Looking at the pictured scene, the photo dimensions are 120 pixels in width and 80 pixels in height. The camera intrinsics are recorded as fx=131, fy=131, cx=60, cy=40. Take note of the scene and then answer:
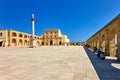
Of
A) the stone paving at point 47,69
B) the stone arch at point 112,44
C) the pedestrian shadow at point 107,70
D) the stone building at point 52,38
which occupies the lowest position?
the pedestrian shadow at point 107,70

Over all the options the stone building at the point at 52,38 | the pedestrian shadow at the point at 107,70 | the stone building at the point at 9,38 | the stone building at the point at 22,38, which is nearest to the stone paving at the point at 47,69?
the pedestrian shadow at the point at 107,70

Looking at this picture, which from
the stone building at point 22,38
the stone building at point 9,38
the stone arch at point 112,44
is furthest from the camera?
the stone building at point 22,38

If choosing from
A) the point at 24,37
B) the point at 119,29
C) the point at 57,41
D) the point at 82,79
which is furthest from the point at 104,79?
the point at 57,41

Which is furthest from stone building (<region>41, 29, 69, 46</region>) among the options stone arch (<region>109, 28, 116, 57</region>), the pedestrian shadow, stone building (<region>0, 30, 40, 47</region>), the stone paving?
the pedestrian shadow

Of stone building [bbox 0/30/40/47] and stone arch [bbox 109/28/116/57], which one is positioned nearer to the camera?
stone arch [bbox 109/28/116/57]

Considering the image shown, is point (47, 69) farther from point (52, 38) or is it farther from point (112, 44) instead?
point (52, 38)

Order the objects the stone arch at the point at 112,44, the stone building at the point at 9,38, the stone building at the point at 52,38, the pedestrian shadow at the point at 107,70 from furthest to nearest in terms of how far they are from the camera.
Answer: the stone building at the point at 52,38 → the stone building at the point at 9,38 → the stone arch at the point at 112,44 → the pedestrian shadow at the point at 107,70

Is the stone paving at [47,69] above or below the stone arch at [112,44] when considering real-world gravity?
below

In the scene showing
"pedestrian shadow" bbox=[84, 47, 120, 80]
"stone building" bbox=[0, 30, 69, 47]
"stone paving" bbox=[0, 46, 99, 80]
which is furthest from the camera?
"stone building" bbox=[0, 30, 69, 47]

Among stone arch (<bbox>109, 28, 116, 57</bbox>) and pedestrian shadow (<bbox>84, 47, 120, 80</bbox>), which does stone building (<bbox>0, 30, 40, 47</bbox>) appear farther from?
pedestrian shadow (<bbox>84, 47, 120, 80</bbox>)

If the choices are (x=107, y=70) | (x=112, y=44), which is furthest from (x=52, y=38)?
(x=107, y=70)

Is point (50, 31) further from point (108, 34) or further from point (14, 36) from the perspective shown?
point (108, 34)

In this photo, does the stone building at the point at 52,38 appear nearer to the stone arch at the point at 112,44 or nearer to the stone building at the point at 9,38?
the stone building at the point at 9,38

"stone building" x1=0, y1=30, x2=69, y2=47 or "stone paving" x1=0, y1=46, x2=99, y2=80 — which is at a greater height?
"stone building" x1=0, y1=30, x2=69, y2=47
